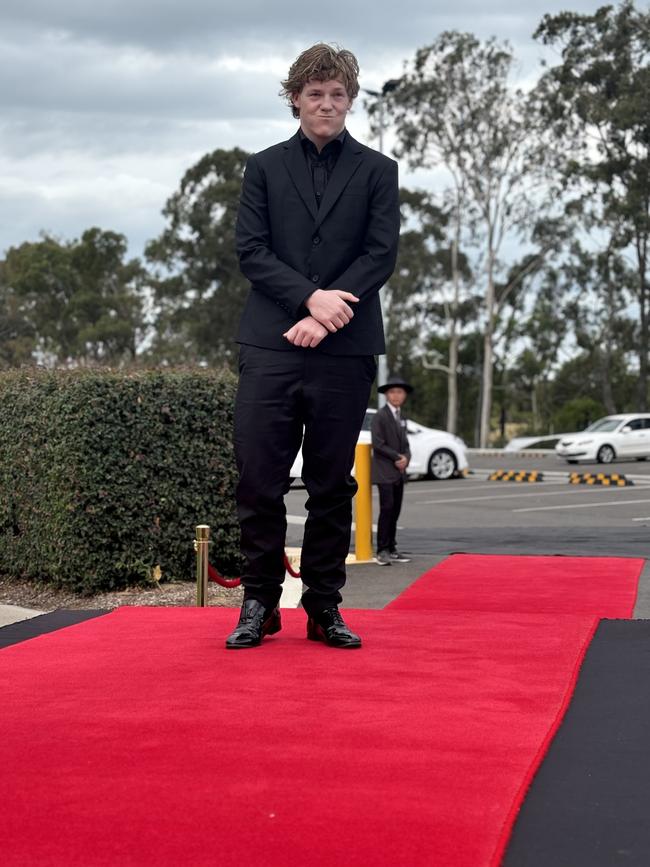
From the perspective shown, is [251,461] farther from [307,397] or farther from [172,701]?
[172,701]

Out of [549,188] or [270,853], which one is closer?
[270,853]

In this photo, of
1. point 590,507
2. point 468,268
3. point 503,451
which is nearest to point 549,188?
point 468,268

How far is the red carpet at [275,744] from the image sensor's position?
2.40m

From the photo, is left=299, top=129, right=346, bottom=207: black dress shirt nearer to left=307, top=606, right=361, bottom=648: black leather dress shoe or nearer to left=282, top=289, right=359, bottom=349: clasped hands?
left=282, top=289, right=359, bottom=349: clasped hands

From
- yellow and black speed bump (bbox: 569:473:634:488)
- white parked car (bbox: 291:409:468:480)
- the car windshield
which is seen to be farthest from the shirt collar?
the car windshield

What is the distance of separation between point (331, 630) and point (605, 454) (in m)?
28.4

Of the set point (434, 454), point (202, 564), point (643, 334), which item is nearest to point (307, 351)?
point (202, 564)

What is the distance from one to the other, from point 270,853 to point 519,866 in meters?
0.44

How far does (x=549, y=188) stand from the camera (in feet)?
152

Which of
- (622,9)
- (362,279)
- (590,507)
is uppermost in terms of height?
(622,9)

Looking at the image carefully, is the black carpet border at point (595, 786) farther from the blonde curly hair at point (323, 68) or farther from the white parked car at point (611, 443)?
the white parked car at point (611, 443)

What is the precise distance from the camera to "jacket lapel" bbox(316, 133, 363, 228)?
4516 mm

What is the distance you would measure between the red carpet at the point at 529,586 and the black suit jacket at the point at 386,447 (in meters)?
1.57

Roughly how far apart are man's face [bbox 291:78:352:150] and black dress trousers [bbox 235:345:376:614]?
78 cm
